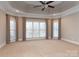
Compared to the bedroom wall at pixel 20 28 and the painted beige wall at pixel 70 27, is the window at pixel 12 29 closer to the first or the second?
the bedroom wall at pixel 20 28

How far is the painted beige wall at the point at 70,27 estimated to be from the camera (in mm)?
6594

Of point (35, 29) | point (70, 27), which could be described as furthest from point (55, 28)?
point (70, 27)

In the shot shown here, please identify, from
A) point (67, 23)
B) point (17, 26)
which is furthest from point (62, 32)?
point (17, 26)

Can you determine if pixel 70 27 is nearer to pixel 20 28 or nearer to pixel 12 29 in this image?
pixel 20 28

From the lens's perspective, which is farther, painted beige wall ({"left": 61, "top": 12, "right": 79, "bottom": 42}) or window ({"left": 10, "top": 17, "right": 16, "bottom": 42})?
window ({"left": 10, "top": 17, "right": 16, "bottom": 42})

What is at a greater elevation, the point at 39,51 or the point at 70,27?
the point at 70,27

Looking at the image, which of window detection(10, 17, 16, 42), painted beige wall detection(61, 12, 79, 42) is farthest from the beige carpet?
window detection(10, 17, 16, 42)

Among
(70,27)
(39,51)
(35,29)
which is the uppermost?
(70,27)

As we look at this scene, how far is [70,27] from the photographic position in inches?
292

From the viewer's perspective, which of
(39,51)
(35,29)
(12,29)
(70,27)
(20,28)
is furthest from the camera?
(35,29)

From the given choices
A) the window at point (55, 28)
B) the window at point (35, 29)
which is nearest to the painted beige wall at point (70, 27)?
the window at point (55, 28)

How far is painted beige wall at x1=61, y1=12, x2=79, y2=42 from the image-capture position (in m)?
6.59

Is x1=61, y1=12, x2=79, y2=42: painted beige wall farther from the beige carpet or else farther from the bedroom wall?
the bedroom wall

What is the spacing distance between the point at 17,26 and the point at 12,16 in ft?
3.14
